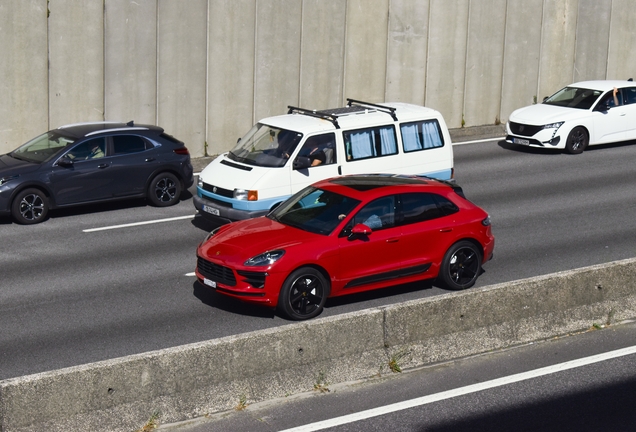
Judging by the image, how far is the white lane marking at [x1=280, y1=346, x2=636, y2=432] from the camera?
9062mm

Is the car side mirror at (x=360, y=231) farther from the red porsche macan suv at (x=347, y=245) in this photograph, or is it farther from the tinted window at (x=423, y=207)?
the tinted window at (x=423, y=207)

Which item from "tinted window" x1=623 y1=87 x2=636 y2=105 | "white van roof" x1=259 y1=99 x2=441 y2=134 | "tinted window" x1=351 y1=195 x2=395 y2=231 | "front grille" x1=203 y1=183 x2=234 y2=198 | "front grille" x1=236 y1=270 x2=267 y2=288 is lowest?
"front grille" x1=236 y1=270 x2=267 y2=288

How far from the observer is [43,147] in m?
17.8

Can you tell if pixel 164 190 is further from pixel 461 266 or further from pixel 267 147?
pixel 461 266

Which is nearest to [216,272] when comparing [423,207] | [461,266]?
[423,207]

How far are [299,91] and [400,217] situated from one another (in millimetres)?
11349

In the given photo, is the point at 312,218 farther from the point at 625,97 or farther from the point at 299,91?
the point at 625,97

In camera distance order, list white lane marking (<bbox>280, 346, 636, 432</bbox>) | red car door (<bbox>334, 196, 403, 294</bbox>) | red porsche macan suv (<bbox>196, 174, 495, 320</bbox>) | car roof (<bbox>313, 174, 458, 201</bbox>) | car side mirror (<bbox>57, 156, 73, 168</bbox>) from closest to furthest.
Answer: white lane marking (<bbox>280, 346, 636, 432</bbox>)
red porsche macan suv (<bbox>196, 174, 495, 320</bbox>)
red car door (<bbox>334, 196, 403, 294</bbox>)
car roof (<bbox>313, 174, 458, 201</bbox>)
car side mirror (<bbox>57, 156, 73, 168</bbox>)

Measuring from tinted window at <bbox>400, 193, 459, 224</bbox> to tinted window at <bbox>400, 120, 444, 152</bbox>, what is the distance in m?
3.78

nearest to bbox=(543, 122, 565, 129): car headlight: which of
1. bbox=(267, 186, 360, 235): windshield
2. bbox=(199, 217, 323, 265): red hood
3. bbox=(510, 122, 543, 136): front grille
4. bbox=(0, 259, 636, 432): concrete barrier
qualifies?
bbox=(510, 122, 543, 136): front grille

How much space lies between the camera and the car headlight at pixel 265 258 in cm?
1170

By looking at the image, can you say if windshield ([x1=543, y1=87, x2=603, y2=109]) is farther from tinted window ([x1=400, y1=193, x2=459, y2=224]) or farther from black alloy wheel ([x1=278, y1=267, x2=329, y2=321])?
black alloy wheel ([x1=278, y1=267, x2=329, y2=321])

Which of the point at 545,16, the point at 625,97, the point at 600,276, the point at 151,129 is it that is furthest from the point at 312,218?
the point at 545,16

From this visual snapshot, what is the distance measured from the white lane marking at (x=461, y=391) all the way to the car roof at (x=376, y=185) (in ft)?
10.9
